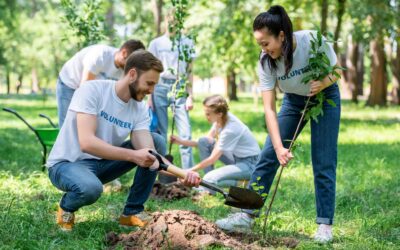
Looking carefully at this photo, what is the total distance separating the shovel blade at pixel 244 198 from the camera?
413cm

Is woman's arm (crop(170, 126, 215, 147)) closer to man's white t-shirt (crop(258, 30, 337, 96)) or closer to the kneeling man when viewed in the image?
the kneeling man

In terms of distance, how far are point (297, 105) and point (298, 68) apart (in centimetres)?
32

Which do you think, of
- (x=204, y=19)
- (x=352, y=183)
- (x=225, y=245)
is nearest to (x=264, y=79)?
(x=225, y=245)

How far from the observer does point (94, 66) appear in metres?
5.76

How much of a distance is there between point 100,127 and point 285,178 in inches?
133

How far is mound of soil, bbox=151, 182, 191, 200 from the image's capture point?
572 centimetres

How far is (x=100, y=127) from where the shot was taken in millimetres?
4199

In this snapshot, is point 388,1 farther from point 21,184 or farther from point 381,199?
point 21,184

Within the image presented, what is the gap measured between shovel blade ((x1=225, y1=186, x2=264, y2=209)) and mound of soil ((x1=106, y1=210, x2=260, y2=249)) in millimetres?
314

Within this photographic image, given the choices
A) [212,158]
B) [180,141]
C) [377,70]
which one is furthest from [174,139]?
[377,70]

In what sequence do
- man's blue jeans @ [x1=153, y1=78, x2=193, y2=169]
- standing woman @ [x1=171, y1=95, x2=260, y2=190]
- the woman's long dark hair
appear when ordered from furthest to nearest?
man's blue jeans @ [x1=153, y1=78, x2=193, y2=169] < standing woman @ [x1=171, y1=95, x2=260, y2=190] < the woman's long dark hair

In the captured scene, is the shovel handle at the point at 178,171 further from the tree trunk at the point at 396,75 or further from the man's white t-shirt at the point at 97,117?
the tree trunk at the point at 396,75

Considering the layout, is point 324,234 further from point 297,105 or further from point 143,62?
point 143,62

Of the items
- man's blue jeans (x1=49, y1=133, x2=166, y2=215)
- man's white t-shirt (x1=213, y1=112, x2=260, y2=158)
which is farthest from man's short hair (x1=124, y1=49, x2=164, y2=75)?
man's white t-shirt (x1=213, y1=112, x2=260, y2=158)
